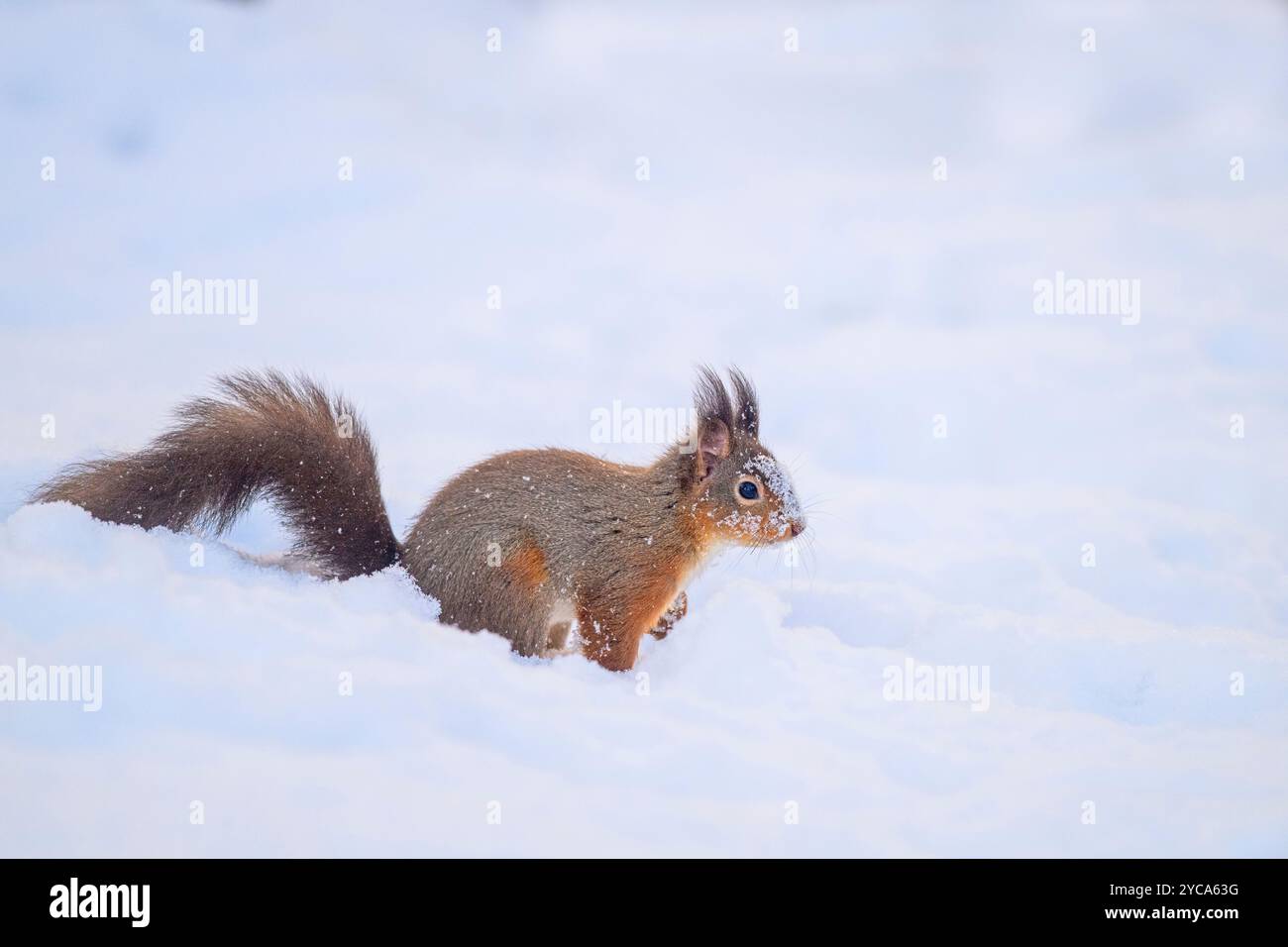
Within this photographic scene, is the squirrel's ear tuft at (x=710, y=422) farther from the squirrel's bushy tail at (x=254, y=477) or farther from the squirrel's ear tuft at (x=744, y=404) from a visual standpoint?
the squirrel's bushy tail at (x=254, y=477)

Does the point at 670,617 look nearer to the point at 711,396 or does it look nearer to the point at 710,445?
the point at 710,445

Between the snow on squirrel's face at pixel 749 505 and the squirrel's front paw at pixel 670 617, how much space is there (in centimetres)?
36

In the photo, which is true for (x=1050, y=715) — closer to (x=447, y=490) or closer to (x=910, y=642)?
(x=910, y=642)

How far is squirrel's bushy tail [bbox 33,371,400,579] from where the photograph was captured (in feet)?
12.1

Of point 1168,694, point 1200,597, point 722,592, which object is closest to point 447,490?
point 722,592

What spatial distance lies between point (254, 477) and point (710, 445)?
58.8 inches

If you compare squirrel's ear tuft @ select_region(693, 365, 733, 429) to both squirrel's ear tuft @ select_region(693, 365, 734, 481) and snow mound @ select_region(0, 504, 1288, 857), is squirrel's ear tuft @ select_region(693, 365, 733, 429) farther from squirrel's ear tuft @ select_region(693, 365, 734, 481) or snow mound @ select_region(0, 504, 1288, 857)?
snow mound @ select_region(0, 504, 1288, 857)

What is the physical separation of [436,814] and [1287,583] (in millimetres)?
4295

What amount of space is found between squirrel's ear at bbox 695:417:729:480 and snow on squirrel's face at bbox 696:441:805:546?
0.03m

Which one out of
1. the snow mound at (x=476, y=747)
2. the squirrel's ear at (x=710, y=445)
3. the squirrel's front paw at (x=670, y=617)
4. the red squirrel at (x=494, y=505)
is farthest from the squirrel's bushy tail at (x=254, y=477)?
the squirrel's ear at (x=710, y=445)

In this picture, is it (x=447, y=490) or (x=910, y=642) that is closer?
(x=447, y=490)

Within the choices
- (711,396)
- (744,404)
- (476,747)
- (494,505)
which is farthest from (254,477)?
(744,404)

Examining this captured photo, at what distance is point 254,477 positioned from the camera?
3758mm

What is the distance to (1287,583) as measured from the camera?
525 cm
